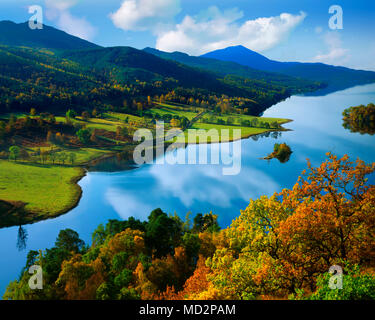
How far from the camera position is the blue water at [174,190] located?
3997 centimetres

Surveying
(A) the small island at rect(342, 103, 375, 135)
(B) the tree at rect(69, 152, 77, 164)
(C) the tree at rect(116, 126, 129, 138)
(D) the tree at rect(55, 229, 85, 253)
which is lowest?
(D) the tree at rect(55, 229, 85, 253)

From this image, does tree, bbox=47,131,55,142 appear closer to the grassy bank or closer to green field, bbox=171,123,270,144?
the grassy bank

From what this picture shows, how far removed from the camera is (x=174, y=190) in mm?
56188

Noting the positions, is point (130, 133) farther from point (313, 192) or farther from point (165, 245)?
point (313, 192)

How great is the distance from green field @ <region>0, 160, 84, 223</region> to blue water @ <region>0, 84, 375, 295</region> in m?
2.36

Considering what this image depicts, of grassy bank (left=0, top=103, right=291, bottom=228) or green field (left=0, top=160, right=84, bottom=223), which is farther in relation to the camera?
grassy bank (left=0, top=103, right=291, bottom=228)

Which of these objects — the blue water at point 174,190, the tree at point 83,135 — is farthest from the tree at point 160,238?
the tree at point 83,135

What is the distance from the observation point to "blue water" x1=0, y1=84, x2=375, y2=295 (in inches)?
1574

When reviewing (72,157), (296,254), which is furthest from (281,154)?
(296,254)

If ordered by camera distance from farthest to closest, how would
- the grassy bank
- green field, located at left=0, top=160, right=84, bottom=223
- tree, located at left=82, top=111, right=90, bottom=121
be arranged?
tree, located at left=82, top=111, right=90, bottom=121
the grassy bank
green field, located at left=0, top=160, right=84, bottom=223

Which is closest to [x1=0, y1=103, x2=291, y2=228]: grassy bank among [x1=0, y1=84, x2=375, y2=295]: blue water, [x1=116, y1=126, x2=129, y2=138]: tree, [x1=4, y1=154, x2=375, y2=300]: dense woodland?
[x1=116, y1=126, x2=129, y2=138]: tree

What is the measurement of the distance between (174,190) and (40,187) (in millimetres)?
27616

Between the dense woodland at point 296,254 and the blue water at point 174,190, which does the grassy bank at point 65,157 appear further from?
the dense woodland at point 296,254
